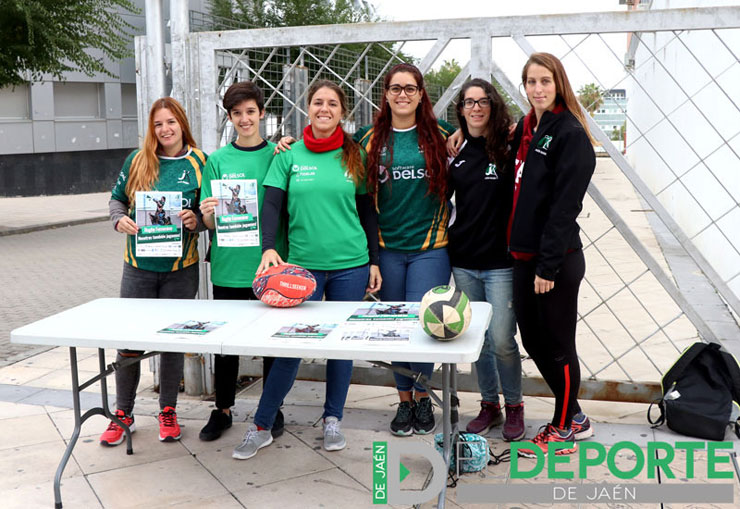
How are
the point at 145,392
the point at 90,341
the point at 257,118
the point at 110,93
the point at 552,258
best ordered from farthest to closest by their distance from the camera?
the point at 110,93, the point at 145,392, the point at 257,118, the point at 552,258, the point at 90,341

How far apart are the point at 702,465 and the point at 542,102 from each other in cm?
192

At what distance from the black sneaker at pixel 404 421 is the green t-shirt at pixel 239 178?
1093 mm

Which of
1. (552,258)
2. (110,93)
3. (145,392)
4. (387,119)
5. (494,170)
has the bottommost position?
(145,392)

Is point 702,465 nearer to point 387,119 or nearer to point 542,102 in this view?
point 542,102

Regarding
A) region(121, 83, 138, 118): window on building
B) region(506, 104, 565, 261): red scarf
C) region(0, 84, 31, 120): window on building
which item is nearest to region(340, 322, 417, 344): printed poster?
region(506, 104, 565, 261): red scarf

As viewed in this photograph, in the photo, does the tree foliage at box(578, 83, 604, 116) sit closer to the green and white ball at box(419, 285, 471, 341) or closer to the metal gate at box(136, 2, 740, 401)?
the metal gate at box(136, 2, 740, 401)

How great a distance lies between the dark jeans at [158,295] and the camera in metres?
3.97

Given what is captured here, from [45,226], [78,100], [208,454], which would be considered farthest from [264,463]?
[78,100]

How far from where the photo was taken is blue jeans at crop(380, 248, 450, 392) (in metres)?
3.84

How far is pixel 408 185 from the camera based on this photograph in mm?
3764

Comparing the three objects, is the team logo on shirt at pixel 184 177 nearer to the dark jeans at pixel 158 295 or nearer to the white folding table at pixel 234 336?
the dark jeans at pixel 158 295

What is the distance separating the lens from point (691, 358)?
3998 mm

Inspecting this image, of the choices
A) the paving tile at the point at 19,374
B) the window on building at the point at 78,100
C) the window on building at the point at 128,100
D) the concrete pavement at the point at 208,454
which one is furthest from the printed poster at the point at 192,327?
the window on building at the point at 128,100

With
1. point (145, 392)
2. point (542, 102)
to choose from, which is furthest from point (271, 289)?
point (145, 392)
